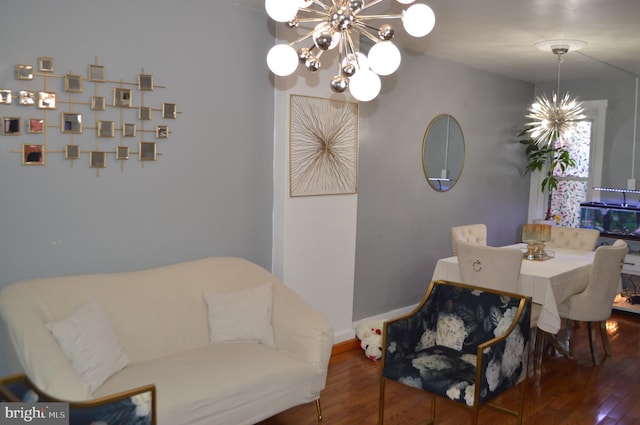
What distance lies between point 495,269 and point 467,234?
3.39 ft

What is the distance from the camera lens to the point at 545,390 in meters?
3.76

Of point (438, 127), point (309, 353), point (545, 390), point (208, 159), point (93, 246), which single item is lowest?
point (545, 390)

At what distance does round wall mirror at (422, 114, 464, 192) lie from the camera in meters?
5.31

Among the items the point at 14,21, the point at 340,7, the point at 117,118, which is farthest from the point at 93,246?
the point at 340,7

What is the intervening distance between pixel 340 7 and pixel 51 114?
174 centimetres

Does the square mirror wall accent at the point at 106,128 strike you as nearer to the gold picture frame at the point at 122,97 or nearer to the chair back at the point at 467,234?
the gold picture frame at the point at 122,97

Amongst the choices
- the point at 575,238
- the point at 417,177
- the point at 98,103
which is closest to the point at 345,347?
the point at 417,177

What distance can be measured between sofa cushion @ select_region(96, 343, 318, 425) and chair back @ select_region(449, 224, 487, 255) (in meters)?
2.10

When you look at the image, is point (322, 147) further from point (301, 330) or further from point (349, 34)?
point (349, 34)

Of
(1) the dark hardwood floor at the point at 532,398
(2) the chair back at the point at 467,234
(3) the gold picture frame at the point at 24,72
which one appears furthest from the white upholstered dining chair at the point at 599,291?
(3) the gold picture frame at the point at 24,72

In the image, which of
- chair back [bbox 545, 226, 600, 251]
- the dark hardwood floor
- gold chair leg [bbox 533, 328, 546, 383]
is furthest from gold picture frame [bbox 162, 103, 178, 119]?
chair back [bbox 545, 226, 600, 251]

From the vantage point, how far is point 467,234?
482cm

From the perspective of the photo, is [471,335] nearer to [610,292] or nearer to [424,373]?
[424,373]

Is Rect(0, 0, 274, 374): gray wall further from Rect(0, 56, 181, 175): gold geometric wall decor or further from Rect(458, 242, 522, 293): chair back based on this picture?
Rect(458, 242, 522, 293): chair back
